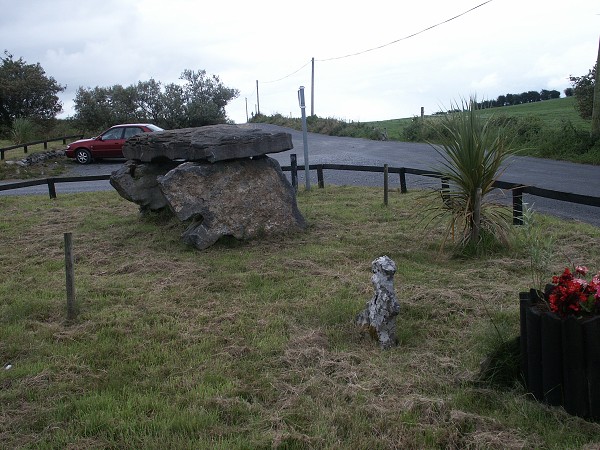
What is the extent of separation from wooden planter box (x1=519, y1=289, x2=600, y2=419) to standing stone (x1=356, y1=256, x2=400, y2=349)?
127 cm

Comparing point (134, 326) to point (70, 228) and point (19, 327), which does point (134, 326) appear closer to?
point (19, 327)

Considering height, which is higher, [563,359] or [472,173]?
[472,173]

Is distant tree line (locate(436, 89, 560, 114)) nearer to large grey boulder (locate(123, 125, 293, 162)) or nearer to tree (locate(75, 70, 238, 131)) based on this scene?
tree (locate(75, 70, 238, 131))

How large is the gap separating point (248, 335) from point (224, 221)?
3.77m

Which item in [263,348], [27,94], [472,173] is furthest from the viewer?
[27,94]

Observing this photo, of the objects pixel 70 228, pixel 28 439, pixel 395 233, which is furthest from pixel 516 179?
pixel 28 439

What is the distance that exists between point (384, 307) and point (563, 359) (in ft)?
5.26

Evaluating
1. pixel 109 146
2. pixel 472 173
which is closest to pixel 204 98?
pixel 109 146

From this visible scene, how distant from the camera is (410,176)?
52.3ft

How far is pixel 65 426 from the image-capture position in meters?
3.70

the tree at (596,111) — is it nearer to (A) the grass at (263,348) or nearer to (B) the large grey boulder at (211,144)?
(A) the grass at (263,348)

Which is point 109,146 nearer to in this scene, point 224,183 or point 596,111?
point 224,183

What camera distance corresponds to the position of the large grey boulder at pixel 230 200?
28.3 ft

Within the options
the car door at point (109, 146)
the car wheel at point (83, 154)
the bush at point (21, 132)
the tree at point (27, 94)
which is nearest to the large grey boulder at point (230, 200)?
the car door at point (109, 146)
